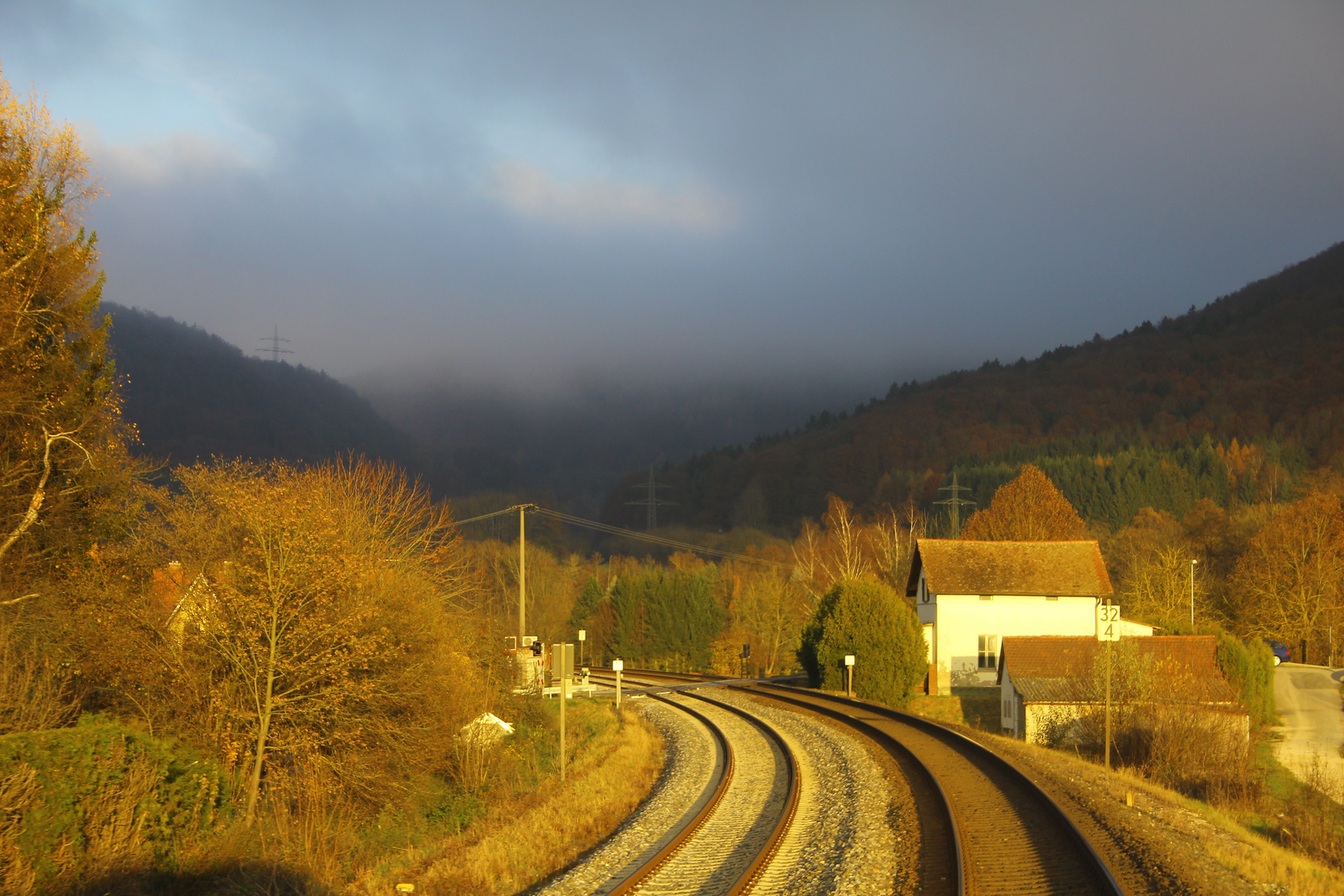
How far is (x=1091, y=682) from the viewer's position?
32.6 meters

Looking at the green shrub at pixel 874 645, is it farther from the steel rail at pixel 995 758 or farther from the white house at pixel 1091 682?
the white house at pixel 1091 682

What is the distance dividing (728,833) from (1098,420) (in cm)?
15122

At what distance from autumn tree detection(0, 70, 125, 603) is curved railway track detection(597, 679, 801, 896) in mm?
12642

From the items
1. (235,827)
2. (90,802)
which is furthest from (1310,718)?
(90,802)

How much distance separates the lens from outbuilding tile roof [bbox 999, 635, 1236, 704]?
29.1m

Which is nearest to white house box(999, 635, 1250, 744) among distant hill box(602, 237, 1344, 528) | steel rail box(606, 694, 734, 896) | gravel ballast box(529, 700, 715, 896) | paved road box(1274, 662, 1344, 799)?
paved road box(1274, 662, 1344, 799)

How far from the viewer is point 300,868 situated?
1305 cm

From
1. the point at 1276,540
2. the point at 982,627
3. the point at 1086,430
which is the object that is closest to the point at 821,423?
the point at 1086,430

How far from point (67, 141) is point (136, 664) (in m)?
10.5

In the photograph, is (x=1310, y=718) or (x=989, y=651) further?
(x=989, y=651)

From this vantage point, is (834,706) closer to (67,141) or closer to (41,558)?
(41,558)

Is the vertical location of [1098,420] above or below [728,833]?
above

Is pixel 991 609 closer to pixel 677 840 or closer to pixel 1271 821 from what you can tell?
pixel 1271 821

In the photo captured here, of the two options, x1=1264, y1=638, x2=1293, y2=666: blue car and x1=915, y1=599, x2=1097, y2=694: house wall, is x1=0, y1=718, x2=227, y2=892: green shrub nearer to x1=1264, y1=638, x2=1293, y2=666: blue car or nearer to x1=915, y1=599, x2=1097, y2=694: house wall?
x1=915, y1=599, x2=1097, y2=694: house wall
